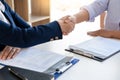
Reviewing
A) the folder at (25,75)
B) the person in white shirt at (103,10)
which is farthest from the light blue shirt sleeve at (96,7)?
the folder at (25,75)

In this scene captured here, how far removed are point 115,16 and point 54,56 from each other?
2.64 feet

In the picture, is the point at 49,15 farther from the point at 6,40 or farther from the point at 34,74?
the point at 34,74

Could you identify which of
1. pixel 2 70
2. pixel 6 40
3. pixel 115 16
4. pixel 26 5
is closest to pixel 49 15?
pixel 26 5

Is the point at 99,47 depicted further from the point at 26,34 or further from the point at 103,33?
the point at 26,34

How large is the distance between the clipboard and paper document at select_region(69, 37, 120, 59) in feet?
0.41

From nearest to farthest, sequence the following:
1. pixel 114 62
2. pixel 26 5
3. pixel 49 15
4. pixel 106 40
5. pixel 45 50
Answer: pixel 114 62, pixel 45 50, pixel 106 40, pixel 26 5, pixel 49 15

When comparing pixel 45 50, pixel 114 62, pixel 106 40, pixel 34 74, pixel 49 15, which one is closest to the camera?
pixel 34 74

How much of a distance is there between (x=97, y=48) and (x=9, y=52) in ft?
1.64

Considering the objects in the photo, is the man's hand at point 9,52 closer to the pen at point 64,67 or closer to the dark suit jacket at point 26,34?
the dark suit jacket at point 26,34

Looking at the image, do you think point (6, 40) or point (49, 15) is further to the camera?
point (49, 15)

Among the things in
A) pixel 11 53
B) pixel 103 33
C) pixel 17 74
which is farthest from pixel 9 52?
pixel 103 33

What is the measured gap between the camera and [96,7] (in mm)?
1760

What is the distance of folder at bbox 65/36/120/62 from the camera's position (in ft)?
3.79

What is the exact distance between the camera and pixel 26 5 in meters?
2.45
